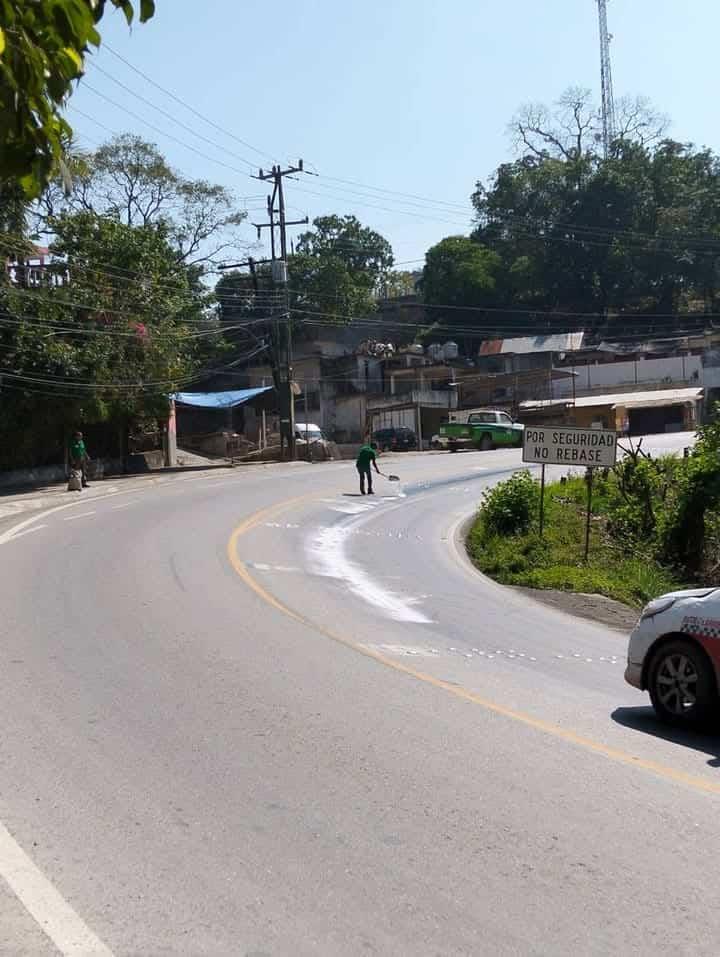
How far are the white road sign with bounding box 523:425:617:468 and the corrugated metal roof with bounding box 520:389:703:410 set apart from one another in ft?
125

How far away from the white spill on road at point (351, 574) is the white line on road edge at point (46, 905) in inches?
356

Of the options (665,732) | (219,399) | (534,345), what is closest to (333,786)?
(665,732)

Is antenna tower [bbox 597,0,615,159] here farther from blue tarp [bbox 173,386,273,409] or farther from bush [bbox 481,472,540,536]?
bush [bbox 481,472,540,536]

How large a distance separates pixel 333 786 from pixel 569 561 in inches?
587

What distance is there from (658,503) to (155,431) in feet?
112

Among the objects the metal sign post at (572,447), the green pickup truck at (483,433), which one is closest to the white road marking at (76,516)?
the metal sign post at (572,447)

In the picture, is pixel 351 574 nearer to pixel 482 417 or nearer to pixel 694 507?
pixel 694 507

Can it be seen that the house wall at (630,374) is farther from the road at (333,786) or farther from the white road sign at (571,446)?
the road at (333,786)

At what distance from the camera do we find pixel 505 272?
287ft

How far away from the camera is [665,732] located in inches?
345

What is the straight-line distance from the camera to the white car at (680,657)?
8750mm

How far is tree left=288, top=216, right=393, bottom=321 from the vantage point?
81688 millimetres

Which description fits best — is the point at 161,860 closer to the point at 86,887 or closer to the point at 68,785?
the point at 86,887

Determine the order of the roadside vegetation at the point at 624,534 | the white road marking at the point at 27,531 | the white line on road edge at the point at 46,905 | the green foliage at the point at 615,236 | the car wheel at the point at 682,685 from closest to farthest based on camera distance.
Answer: the white line on road edge at the point at 46,905 → the car wheel at the point at 682,685 → the roadside vegetation at the point at 624,534 → the white road marking at the point at 27,531 → the green foliage at the point at 615,236
